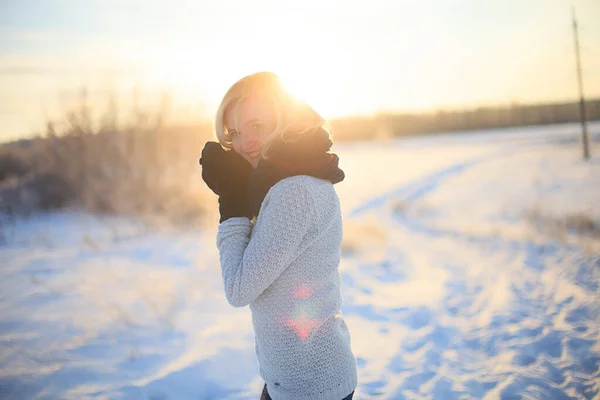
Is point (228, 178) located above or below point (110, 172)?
above

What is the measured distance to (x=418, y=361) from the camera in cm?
339

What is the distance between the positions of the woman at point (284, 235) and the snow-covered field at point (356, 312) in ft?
6.27

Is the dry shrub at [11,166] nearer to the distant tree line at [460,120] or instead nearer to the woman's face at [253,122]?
the woman's face at [253,122]

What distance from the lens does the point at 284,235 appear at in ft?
3.62

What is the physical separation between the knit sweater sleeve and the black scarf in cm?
4

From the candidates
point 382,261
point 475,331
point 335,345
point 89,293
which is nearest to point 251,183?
point 335,345

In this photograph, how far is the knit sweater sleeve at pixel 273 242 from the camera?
110 centimetres

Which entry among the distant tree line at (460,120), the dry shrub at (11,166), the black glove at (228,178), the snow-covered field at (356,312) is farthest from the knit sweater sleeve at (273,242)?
the distant tree line at (460,120)

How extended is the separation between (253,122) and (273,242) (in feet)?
1.45

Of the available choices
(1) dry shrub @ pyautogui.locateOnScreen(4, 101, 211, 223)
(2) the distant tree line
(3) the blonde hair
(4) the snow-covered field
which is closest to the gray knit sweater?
(3) the blonde hair

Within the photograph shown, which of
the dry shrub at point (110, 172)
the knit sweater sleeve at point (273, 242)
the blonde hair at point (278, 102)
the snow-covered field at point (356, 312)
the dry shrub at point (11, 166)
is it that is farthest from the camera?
the dry shrub at point (11, 166)

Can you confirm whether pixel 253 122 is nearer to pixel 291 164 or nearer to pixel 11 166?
pixel 291 164

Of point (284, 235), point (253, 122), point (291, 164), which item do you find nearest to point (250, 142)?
point (253, 122)

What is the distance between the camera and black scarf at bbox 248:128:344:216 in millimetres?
1165
